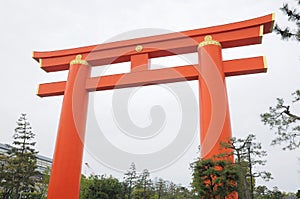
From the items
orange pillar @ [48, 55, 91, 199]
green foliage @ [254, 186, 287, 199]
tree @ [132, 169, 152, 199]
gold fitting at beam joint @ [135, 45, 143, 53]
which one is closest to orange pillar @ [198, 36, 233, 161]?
gold fitting at beam joint @ [135, 45, 143, 53]

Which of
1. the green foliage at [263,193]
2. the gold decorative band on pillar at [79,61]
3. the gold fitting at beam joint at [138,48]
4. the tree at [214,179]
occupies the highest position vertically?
the gold fitting at beam joint at [138,48]

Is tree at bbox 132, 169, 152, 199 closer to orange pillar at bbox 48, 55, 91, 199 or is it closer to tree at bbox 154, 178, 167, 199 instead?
tree at bbox 154, 178, 167, 199

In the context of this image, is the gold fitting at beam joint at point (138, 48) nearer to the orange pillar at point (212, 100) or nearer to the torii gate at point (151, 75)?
the torii gate at point (151, 75)

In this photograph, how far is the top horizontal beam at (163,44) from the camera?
798cm

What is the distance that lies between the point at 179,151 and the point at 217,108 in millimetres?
1513

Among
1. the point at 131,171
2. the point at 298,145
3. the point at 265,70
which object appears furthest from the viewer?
the point at 131,171

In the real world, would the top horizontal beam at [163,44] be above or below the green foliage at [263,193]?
above

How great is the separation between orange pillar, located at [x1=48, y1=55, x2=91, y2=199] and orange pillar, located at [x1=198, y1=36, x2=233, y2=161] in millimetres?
3800

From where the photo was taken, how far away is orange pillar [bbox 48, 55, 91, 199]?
7816 mm

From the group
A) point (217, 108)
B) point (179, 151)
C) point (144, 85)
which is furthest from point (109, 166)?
point (217, 108)

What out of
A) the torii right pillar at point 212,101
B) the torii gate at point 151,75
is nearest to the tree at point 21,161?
the torii gate at point 151,75

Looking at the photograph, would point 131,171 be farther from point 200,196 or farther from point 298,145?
point 298,145

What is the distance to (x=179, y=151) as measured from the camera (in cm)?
716

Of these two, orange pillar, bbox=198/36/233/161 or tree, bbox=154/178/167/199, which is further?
tree, bbox=154/178/167/199
